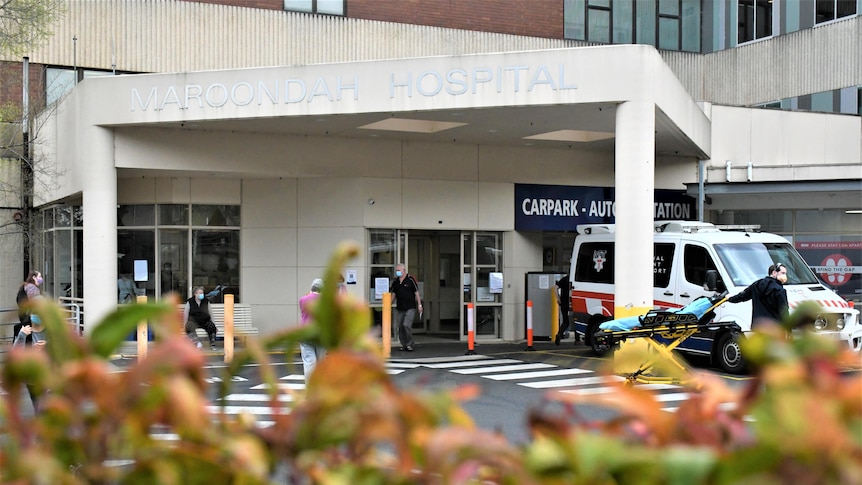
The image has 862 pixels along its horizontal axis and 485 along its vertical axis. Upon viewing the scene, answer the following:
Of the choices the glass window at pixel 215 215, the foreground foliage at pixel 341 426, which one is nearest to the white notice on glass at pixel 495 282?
the glass window at pixel 215 215

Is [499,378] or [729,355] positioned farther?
[499,378]

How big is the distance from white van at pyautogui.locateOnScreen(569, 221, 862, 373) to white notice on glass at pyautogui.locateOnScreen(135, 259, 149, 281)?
943 cm

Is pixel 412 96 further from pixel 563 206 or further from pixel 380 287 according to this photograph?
pixel 563 206

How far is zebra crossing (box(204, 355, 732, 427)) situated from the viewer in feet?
42.2

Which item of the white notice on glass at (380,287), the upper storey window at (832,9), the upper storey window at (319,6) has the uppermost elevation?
the upper storey window at (832,9)

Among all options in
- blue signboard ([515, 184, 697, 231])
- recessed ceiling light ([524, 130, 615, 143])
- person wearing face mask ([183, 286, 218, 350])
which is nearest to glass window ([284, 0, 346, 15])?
blue signboard ([515, 184, 697, 231])

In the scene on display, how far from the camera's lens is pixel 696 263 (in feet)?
55.6

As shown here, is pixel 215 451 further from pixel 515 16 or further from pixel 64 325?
pixel 515 16

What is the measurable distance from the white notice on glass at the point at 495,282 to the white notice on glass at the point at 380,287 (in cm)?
248

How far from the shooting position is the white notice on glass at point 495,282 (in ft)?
72.0

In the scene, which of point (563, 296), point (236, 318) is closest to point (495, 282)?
point (563, 296)

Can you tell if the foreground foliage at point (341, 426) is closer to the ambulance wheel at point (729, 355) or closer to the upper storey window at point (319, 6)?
the ambulance wheel at point (729, 355)

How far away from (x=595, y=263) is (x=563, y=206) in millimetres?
3783

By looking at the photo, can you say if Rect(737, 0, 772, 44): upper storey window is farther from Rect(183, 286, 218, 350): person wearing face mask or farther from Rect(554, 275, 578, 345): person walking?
Rect(183, 286, 218, 350): person wearing face mask
